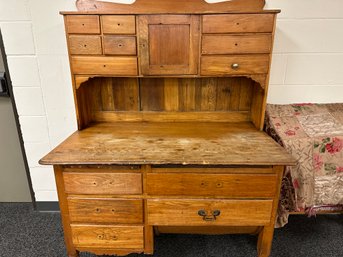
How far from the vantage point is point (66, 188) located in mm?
1149

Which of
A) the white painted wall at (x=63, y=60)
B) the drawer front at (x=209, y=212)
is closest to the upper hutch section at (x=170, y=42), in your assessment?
the white painted wall at (x=63, y=60)

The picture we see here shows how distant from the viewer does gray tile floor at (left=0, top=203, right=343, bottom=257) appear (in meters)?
1.49

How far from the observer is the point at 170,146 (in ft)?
4.00

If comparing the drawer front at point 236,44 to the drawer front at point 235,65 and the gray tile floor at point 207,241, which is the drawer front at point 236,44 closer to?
the drawer front at point 235,65

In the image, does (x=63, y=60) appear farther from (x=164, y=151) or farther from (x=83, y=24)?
(x=164, y=151)

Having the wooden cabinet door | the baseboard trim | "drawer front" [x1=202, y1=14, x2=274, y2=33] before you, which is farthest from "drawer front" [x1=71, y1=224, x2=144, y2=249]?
"drawer front" [x1=202, y1=14, x2=274, y2=33]

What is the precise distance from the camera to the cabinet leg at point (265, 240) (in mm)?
1221

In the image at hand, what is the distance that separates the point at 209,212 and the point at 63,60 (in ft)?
4.20

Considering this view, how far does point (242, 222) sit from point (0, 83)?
173 centimetres

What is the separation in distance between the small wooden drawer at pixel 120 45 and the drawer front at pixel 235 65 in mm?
381

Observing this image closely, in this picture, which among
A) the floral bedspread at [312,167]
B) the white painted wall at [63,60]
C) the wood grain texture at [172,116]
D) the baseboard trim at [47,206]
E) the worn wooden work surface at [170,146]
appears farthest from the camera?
the baseboard trim at [47,206]

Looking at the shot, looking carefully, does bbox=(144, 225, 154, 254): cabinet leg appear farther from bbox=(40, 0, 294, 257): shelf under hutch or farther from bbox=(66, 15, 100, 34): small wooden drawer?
bbox=(66, 15, 100, 34): small wooden drawer

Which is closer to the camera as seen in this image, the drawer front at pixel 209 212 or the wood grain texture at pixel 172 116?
the drawer front at pixel 209 212

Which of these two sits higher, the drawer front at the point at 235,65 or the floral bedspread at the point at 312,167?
the drawer front at the point at 235,65
